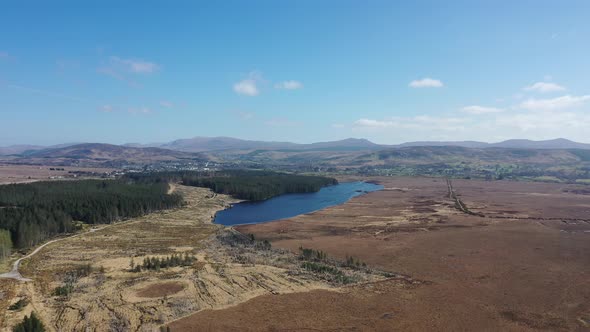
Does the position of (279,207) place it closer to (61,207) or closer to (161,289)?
(61,207)

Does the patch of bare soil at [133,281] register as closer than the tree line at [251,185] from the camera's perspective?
Yes

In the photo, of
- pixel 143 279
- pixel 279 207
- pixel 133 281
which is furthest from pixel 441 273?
pixel 279 207

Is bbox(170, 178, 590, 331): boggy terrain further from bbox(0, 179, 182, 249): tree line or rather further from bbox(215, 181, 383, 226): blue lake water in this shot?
bbox(0, 179, 182, 249): tree line

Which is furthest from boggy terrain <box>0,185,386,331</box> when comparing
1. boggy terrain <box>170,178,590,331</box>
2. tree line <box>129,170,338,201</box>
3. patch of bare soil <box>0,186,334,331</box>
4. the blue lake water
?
tree line <box>129,170,338,201</box>

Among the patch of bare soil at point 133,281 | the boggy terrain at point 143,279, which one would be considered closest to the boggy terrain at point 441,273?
the boggy terrain at point 143,279

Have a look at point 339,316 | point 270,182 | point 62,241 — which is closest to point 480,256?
point 339,316

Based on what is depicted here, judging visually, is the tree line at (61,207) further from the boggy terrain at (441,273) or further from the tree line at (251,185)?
the boggy terrain at (441,273)

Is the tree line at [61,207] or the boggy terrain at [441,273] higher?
the tree line at [61,207]
